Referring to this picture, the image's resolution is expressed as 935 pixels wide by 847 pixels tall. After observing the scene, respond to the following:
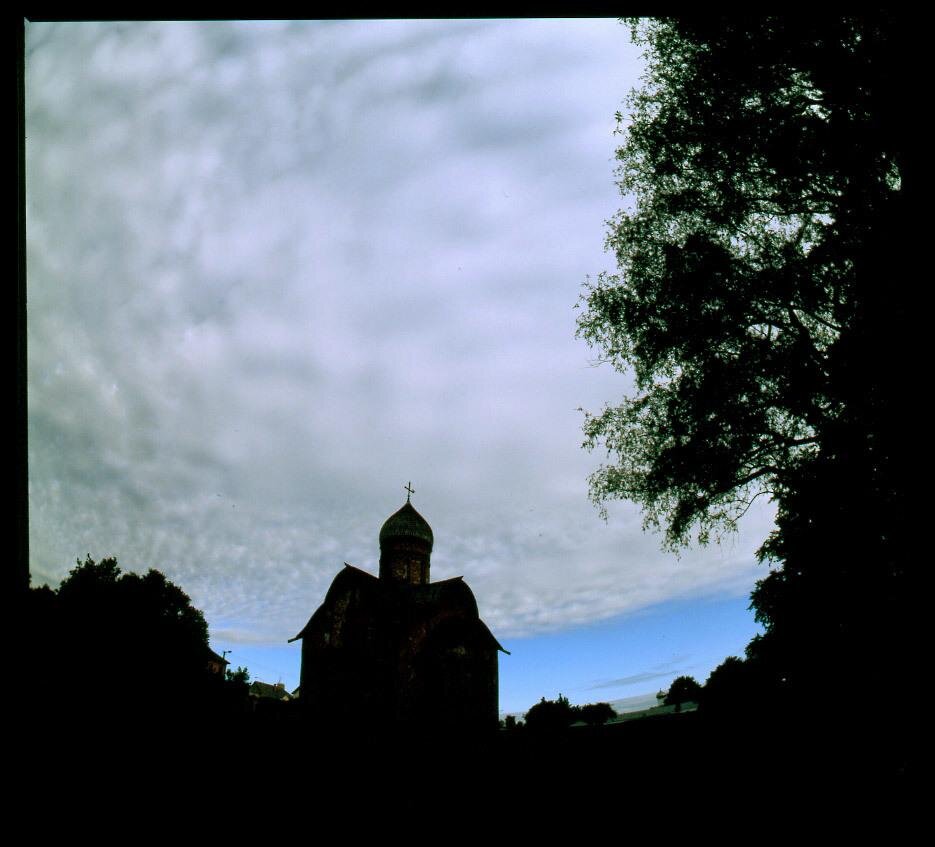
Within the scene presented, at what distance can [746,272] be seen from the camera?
10.9m

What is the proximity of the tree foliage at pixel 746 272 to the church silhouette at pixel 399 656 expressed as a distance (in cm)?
1547

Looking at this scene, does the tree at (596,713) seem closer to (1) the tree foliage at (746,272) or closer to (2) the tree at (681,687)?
(2) the tree at (681,687)

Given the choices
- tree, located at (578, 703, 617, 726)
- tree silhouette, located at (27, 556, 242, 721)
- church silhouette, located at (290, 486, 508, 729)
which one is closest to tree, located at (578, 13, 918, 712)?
tree silhouette, located at (27, 556, 242, 721)

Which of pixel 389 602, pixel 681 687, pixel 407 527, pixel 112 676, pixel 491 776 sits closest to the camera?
pixel 112 676

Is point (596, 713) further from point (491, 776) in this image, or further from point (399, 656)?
point (491, 776)

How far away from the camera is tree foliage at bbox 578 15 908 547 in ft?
29.5

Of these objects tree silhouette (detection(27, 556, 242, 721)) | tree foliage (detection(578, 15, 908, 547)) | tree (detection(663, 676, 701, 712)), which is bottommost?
tree (detection(663, 676, 701, 712))

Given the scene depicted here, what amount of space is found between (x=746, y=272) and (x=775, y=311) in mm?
1010

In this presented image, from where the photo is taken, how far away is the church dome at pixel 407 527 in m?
31.6

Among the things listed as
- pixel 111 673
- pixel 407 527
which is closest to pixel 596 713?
pixel 407 527

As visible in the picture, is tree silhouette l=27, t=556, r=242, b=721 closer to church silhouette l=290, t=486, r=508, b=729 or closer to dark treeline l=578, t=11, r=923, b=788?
dark treeline l=578, t=11, r=923, b=788

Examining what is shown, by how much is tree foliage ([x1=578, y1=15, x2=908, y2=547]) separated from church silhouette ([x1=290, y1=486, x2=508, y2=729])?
15.5 m

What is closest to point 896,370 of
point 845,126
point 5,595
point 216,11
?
point 845,126

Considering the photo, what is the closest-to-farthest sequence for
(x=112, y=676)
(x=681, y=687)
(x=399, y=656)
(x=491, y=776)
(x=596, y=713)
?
(x=112, y=676), (x=491, y=776), (x=399, y=656), (x=596, y=713), (x=681, y=687)
